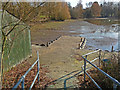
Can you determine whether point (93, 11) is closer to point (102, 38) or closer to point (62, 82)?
point (102, 38)

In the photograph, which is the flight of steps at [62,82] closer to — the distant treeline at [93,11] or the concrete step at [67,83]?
the concrete step at [67,83]

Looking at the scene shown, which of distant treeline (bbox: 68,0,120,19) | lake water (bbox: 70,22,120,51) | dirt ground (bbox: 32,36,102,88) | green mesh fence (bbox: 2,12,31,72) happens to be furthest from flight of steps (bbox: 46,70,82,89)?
distant treeline (bbox: 68,0,120,19)

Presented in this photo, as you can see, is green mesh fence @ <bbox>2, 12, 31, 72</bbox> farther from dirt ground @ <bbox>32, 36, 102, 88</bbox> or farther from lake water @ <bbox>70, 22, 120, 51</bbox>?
lake water @ <bbox>70, 22, 120, 51</bbox>

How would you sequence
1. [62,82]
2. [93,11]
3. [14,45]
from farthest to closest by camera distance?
1. [93,11]
2. [14,45]
3. [62,82]

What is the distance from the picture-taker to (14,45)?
28.5 feet

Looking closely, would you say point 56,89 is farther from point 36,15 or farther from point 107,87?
point 36,15

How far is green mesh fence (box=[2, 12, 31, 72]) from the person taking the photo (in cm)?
759

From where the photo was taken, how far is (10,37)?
26.8 feet

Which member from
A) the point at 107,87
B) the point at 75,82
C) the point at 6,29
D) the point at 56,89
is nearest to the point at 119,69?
the point at 107,87

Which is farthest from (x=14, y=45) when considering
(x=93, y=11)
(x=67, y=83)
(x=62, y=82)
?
(x=93, y=11)

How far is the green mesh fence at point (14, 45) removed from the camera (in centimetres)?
759

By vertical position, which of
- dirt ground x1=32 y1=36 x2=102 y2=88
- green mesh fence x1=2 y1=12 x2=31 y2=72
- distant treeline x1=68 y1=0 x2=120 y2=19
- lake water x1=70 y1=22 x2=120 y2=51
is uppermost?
distant treeline x1=68 y1=0 x2=120 y2=19

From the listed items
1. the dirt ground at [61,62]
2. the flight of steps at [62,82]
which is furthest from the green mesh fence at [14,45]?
the flight of steps at [62,82]

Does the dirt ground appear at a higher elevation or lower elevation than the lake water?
higher
